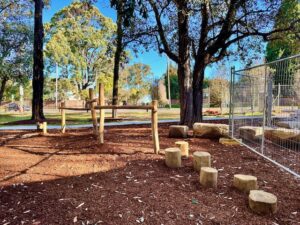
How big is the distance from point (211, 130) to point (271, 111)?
172 centimetres

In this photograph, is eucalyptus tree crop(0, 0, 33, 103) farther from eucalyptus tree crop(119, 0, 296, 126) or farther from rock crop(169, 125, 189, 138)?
rock crop(169, 125, 189, 138)

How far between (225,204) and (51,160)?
9.82 feet

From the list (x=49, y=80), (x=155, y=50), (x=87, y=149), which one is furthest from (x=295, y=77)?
(x=49, y=80)

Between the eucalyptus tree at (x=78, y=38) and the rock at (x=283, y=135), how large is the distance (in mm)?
17763

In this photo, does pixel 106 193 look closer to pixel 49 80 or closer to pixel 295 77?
pixel 295 77

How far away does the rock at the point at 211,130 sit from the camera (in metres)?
6.52

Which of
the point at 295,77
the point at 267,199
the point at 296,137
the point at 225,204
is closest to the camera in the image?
the point at 267,199

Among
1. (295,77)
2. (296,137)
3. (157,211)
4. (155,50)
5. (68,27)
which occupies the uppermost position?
(68,27)

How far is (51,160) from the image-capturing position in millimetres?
4660

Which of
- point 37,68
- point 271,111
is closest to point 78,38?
point 37,68

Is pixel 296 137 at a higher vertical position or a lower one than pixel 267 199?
higher

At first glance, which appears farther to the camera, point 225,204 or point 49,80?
point 49,80

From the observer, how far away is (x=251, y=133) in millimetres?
6180

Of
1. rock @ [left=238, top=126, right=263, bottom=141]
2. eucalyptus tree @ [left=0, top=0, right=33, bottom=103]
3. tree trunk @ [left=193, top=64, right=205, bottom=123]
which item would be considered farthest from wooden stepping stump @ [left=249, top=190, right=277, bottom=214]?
eucalyptus tree @ [left=0, top=0, right=33, bottom=103]
